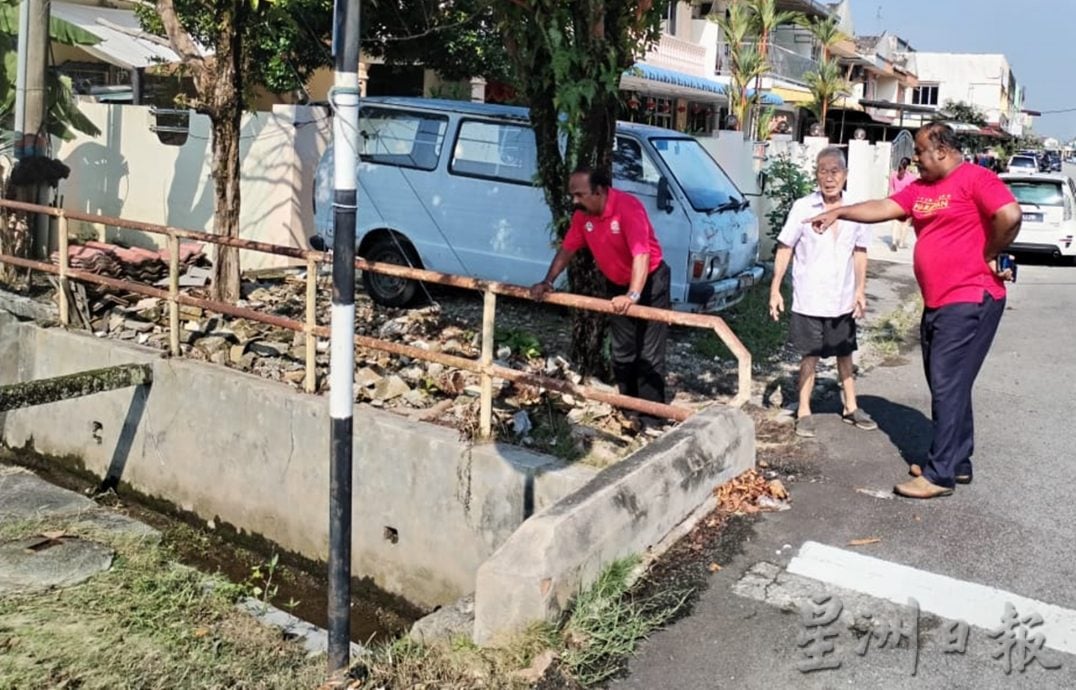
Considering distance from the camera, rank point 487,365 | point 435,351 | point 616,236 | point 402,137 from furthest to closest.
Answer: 1. point 402,137
2. point 435,351
3. point 616,236
4. point 487,365

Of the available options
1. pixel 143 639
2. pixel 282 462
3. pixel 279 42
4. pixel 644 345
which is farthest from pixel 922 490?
pixel 279 42

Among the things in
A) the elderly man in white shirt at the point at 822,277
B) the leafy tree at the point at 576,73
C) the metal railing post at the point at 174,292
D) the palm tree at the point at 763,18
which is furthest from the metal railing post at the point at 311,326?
the palm tree at the point at 763,18

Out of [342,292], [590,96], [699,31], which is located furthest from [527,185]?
[699,31]

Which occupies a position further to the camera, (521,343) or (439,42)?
(439,42)

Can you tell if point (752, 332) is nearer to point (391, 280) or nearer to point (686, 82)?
point (391, 280)

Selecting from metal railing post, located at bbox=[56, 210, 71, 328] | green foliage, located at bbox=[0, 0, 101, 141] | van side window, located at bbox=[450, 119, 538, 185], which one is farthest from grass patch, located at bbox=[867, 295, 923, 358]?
green foliage, located at bbox=[0, 0, 101, 141]

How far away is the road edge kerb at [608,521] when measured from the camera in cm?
379

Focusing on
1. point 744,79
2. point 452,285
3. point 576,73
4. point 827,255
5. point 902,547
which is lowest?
point 902,547

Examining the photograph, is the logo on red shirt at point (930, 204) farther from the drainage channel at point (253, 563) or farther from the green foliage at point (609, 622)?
the drainage channel at point (253, 563)

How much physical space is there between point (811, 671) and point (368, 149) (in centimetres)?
782

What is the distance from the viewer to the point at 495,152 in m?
9.69

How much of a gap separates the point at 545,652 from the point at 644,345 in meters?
2.85

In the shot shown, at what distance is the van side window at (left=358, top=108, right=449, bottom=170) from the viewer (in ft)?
32.7

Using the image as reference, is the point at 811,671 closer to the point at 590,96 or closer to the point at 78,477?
the point at 590,96
